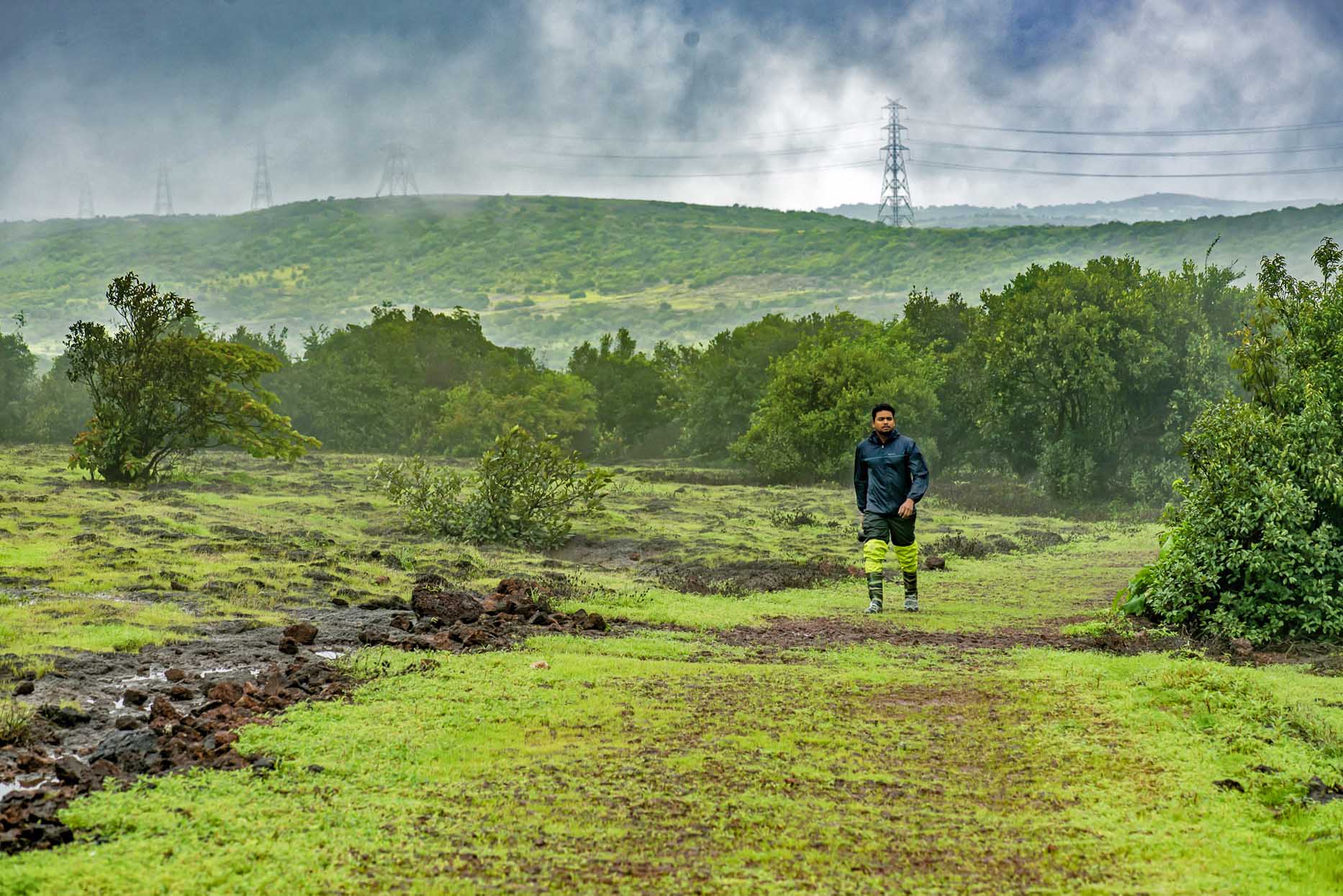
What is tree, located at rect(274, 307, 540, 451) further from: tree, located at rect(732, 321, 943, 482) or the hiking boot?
the hiking boot

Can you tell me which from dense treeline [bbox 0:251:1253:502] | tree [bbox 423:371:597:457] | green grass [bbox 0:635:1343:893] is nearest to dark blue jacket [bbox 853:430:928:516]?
green grass [bbox 0:635:1343:893]

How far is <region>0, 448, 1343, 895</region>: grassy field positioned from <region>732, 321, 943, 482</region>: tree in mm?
26443

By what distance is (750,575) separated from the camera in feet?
62.8

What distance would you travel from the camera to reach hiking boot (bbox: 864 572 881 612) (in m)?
14.7

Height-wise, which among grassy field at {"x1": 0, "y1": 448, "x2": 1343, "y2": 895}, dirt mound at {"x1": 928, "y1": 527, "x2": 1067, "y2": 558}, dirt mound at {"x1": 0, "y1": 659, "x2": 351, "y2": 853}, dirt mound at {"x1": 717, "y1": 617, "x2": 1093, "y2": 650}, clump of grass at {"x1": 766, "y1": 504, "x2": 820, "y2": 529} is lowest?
dirt mound at {"x1": 928, "y1": 527, "x2": 1067, "y2": 558}

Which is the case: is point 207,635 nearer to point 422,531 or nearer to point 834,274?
point 422,531

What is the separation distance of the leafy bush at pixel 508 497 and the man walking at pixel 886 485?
30.0 feet

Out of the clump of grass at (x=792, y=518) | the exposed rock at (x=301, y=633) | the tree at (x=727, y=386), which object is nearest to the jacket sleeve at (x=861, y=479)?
the exposed rock at (x=301, y=633)

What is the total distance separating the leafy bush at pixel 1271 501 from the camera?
1169cm

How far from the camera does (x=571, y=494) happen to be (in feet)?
78.2

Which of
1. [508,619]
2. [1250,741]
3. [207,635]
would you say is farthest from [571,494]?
[1250,741]

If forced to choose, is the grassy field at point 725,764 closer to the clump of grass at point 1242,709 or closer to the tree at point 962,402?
the clump of grass at point 1242,709

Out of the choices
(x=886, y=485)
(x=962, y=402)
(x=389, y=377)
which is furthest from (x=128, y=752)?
(x=389, y=377)

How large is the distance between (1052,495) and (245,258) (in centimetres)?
18432
